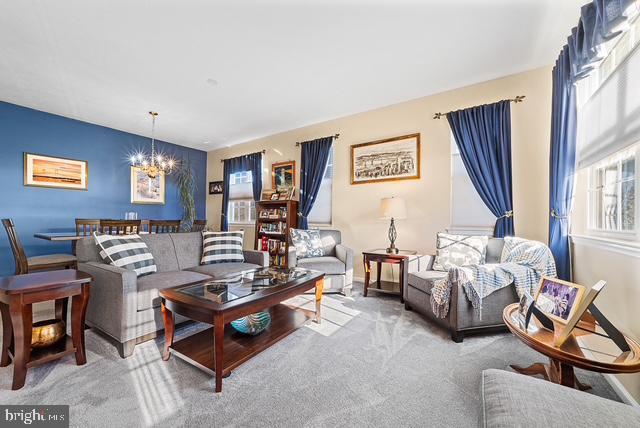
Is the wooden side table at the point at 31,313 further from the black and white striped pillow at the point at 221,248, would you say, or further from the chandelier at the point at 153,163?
the chandelier at the point at 153,163

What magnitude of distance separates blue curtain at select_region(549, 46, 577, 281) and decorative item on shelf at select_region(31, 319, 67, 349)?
4.01 meters

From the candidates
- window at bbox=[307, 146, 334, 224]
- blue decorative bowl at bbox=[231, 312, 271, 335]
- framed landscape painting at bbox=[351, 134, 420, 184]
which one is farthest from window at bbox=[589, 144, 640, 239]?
window at bbox=[307, 146, 334, 224]

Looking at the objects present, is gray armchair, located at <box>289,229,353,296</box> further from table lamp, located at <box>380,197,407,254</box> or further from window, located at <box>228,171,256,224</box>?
window, located at <box>228,171,256,224</box>

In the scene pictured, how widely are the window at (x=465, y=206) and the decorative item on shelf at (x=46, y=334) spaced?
3854 mm

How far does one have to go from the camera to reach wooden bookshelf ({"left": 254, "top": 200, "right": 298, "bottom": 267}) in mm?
4664

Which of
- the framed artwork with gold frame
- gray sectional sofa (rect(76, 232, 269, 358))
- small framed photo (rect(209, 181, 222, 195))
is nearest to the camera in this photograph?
gray sectional sofa (rect(76, 232, 269, 358))

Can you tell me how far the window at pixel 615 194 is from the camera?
1.73 meters

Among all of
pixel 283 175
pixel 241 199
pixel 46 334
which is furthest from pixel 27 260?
pixel 283 175

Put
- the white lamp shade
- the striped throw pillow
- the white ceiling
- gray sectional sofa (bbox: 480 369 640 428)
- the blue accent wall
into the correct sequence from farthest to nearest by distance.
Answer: the blue accent wall → the white lamp shade → the striped throw pillow → the white ceiling → gray sectional sofa (bbox: 480 369 640 428)

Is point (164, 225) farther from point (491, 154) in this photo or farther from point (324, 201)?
point (491, 154)

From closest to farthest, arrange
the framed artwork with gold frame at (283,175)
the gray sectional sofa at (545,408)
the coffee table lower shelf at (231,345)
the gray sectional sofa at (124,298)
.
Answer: the gray sectional sofa at (545,408)
the coffee table lower shelf at (231,345)
the gray sectional sofa at (124,298)
the framed artwork with gold frame at (283,175)

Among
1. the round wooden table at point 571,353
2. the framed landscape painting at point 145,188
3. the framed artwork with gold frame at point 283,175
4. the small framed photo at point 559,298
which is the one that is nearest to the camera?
the round wooden table at point 571,353

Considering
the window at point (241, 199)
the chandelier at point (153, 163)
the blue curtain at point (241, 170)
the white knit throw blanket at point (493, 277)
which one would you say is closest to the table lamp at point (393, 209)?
the white knit throw blanket at point (493, 277)

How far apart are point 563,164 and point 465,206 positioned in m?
1.06
